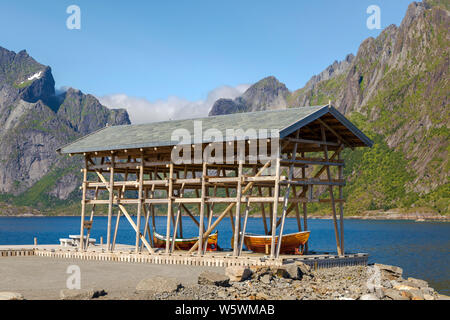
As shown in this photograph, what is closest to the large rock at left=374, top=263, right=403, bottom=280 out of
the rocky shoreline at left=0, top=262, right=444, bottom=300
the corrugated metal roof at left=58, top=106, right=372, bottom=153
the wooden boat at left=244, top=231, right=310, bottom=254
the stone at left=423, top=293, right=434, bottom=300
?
the rocky shoreline at left=0, top=262, right=444, bottom=300

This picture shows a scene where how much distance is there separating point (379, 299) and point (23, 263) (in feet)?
62.5

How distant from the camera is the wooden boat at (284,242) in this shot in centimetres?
3384

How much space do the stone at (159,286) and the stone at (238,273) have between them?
3659 millimetres

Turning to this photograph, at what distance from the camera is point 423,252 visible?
237ft

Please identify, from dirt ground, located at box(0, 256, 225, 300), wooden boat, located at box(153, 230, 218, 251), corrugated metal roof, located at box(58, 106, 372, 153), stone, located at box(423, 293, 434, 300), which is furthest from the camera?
wooden boat, located at box(153, 230, 218, 251)

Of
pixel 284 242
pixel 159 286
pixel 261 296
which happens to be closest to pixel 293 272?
pixel 261 296

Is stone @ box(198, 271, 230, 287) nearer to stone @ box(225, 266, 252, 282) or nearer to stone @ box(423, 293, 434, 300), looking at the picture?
stone @ box(225, 266, 252, 282)

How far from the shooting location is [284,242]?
34.0 metres

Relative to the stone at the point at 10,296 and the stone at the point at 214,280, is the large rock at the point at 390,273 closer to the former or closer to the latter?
the stone at the point at 214,280

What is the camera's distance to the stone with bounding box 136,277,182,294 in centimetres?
2128
